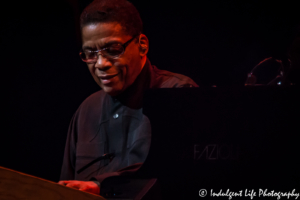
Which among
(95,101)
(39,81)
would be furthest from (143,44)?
(39,81)

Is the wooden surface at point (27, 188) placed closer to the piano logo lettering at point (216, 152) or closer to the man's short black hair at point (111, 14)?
the piano logo lettering at point (216, 152)

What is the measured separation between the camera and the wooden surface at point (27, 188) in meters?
0.64

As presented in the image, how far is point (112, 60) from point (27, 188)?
81cm

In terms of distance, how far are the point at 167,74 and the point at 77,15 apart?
0.66 m

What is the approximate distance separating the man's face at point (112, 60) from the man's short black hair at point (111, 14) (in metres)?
0.02

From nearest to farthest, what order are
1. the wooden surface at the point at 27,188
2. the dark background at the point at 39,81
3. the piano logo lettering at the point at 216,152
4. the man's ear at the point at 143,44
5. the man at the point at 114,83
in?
the wooden surface at the point at 27,188 → the piano logo lettering at the point at 216,152 → the man at the point at 114,83 → the man's ear at the point at 143,44 → the dark background at the point at 39,81

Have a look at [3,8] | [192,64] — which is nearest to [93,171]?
[192,64]

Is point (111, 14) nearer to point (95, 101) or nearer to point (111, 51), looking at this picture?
point (111, 51)

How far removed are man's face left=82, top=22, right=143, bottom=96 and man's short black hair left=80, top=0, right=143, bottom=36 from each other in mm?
21

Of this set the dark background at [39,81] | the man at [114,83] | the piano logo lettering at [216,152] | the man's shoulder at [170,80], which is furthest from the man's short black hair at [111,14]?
the piano logo lettering at [216,152]

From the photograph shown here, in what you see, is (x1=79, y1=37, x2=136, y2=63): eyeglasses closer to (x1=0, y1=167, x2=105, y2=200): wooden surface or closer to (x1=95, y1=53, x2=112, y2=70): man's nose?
(x1=95, y1=53, x2=112, y2=70): man's nose

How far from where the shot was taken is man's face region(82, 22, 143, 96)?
137 centimetres

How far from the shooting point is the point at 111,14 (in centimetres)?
137

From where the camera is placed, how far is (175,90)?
1068 millimetres
